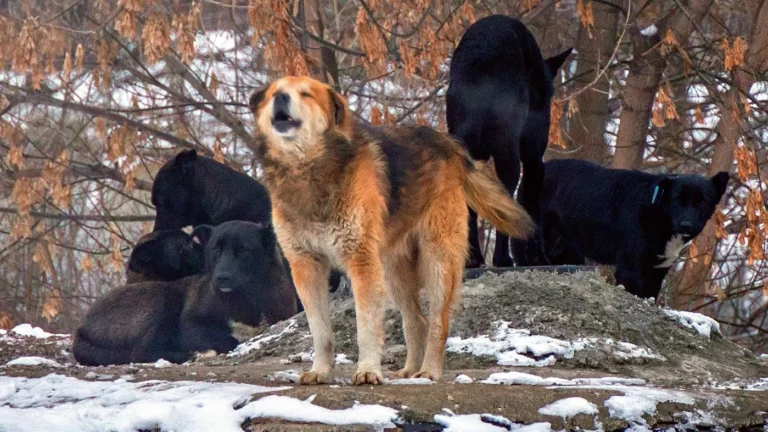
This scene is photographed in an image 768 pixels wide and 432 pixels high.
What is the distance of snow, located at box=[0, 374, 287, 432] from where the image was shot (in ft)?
17.5

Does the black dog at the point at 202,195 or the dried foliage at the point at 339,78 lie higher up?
the dried foliage at the point at 339,78

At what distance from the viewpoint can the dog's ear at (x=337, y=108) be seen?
6.37 meters

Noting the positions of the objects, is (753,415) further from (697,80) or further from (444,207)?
(697,80)

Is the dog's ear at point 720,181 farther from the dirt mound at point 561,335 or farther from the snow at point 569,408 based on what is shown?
the snow at point 569,408

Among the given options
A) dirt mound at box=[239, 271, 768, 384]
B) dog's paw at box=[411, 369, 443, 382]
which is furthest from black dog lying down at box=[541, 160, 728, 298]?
dog's paw at box=[411, 369, 443, 382]

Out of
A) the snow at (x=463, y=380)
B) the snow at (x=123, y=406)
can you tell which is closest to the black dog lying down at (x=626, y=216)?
the snow at (x=463, y=380)

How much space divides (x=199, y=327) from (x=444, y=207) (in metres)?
3.36

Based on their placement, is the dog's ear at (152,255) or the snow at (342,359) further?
the dog's ear at (152,255)

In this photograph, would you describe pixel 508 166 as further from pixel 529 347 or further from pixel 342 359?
pixel 342 359

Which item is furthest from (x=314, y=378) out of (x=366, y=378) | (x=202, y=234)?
(x=202, y=234)

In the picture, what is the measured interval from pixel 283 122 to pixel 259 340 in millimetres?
3236

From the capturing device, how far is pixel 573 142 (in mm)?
14477

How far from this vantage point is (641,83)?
14.2 metres

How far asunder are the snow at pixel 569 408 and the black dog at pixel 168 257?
549 centimetres
